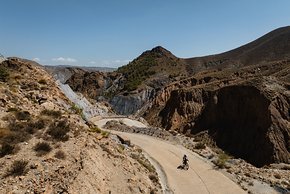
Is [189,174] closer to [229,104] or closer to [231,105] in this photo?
[231,105]

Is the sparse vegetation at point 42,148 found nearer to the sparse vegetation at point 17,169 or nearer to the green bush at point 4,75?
the sparse vegetation at point 17,169

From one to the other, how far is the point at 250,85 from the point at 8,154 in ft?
135

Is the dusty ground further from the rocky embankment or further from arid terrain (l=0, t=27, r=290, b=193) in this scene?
the rocky embankment

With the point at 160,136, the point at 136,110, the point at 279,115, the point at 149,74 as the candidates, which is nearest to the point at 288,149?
the point at 279,115

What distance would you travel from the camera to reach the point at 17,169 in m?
12.4

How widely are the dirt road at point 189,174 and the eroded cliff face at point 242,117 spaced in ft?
52.5

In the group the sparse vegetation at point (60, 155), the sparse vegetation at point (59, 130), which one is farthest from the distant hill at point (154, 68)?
the sparse vegetation at point (60, 155)

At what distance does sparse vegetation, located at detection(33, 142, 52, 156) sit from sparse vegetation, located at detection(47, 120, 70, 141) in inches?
45.0

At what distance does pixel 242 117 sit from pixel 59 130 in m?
37.8

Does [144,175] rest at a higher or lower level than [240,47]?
lower

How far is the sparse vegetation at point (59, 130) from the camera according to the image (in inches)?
623

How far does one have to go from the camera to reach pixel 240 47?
125m

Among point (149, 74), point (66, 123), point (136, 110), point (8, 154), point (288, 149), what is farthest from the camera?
point (149, 74)

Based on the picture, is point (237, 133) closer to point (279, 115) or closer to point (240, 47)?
point (279, 115)
